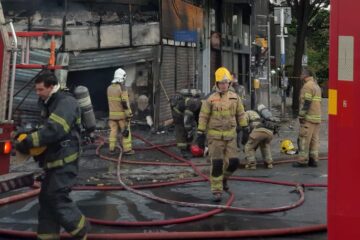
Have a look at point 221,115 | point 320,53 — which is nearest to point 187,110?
point 221,115

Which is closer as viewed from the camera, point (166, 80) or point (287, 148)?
point (287, 148)

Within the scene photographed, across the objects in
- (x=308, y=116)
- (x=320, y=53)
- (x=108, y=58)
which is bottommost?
(x=308, y=116)

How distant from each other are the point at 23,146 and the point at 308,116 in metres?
6.45

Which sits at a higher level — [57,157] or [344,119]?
[344,119]

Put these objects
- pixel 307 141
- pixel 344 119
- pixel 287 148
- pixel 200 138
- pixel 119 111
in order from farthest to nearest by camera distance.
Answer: pixel 287 148, pixel 119 111, pixel 307 141, pixel 200 138, pixel 344 119

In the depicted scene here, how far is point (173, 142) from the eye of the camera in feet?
41.6

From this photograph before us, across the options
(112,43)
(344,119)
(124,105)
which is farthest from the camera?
(112,43)

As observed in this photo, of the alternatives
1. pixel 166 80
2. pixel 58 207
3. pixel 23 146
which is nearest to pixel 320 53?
pixel 166 80

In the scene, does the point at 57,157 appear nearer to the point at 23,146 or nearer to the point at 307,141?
the point at 23,146

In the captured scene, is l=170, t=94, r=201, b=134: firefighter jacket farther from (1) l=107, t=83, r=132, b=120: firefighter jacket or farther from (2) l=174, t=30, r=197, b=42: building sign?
(2) l=174, t=30, r=197, b=42: building sign

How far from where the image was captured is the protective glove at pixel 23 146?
467cm

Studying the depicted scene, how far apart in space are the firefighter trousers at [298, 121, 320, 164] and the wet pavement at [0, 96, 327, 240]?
0.81ft

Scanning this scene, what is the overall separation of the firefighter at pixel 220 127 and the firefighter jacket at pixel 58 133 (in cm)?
271

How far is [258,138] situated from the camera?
32.7ft
